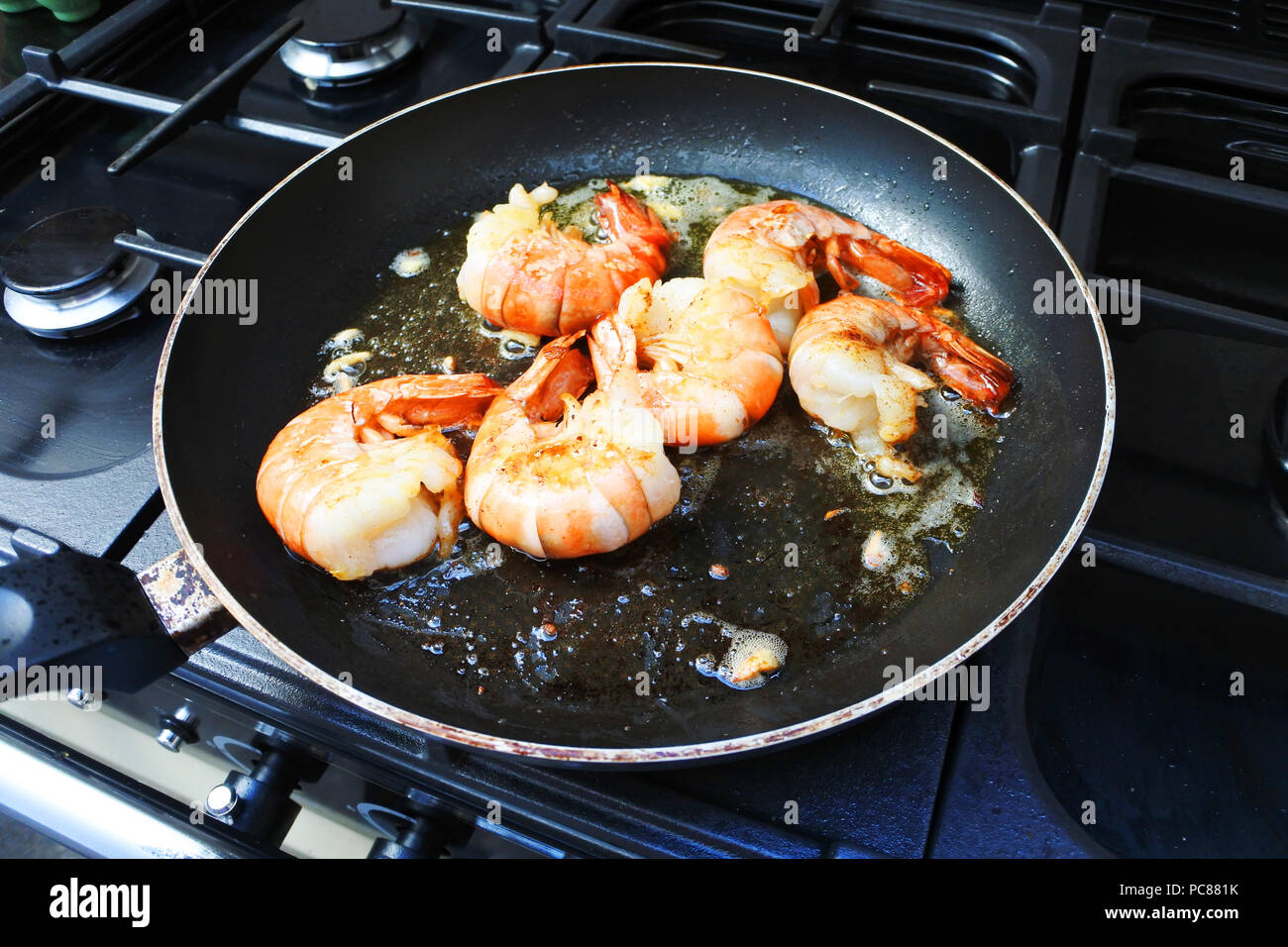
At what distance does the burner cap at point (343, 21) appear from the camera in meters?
2.30

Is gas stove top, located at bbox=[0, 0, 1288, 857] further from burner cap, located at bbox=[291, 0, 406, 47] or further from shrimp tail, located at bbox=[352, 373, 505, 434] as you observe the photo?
shrimp tail, located at bbox=[352, 373, 505, 434]

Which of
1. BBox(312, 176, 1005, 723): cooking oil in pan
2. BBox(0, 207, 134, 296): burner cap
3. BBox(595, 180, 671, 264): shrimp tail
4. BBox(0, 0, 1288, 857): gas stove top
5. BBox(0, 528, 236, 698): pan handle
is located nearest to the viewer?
BBox(0, 528, 236, 698): pan handle

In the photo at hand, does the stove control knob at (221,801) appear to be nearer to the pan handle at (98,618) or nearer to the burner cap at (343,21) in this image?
the pan handle at (98,618)

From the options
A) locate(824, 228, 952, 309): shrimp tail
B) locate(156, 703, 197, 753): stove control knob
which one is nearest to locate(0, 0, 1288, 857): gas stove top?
locate(156, 703, 197, 753): stove control knob

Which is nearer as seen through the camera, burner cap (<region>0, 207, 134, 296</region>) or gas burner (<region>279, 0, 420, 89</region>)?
burner cap (<region>0, 207, 134, 296</region>)

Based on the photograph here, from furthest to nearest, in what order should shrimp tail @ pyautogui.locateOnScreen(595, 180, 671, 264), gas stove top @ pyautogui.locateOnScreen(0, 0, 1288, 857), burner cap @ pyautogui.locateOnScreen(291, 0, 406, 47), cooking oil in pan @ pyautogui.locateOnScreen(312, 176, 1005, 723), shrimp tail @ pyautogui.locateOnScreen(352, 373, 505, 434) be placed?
burner cap @ pyautogui.locateOnScreen(291, 0, 406, 47) → shrimp tail @ pyautogui.locateOnScreen(595, 180, 671, 264) → shrimp tail @ pyautogui.locateOnScreen(352, 373, 505, 434) → cooking oil in pan @ pyautogui.locateOnScreen(312, 176, 1005, 723) → gas stove top @ pyautogui.locateOnScreen(0, 0, 1288, 857)

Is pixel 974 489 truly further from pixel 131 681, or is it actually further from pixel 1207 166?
pixel 131 681

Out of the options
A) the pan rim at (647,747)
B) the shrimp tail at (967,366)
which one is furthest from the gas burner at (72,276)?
the shrimp tail at (967,366)

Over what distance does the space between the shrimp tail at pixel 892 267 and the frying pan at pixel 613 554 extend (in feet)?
0.26

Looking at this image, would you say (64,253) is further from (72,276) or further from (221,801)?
(221,801)

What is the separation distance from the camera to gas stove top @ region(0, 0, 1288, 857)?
1278mm

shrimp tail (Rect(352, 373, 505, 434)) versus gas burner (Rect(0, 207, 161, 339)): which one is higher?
gas burner (Rect(0, 207, 161, 339))

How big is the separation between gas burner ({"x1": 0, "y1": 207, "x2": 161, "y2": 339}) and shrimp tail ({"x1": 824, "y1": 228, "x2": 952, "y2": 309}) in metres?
1.44
